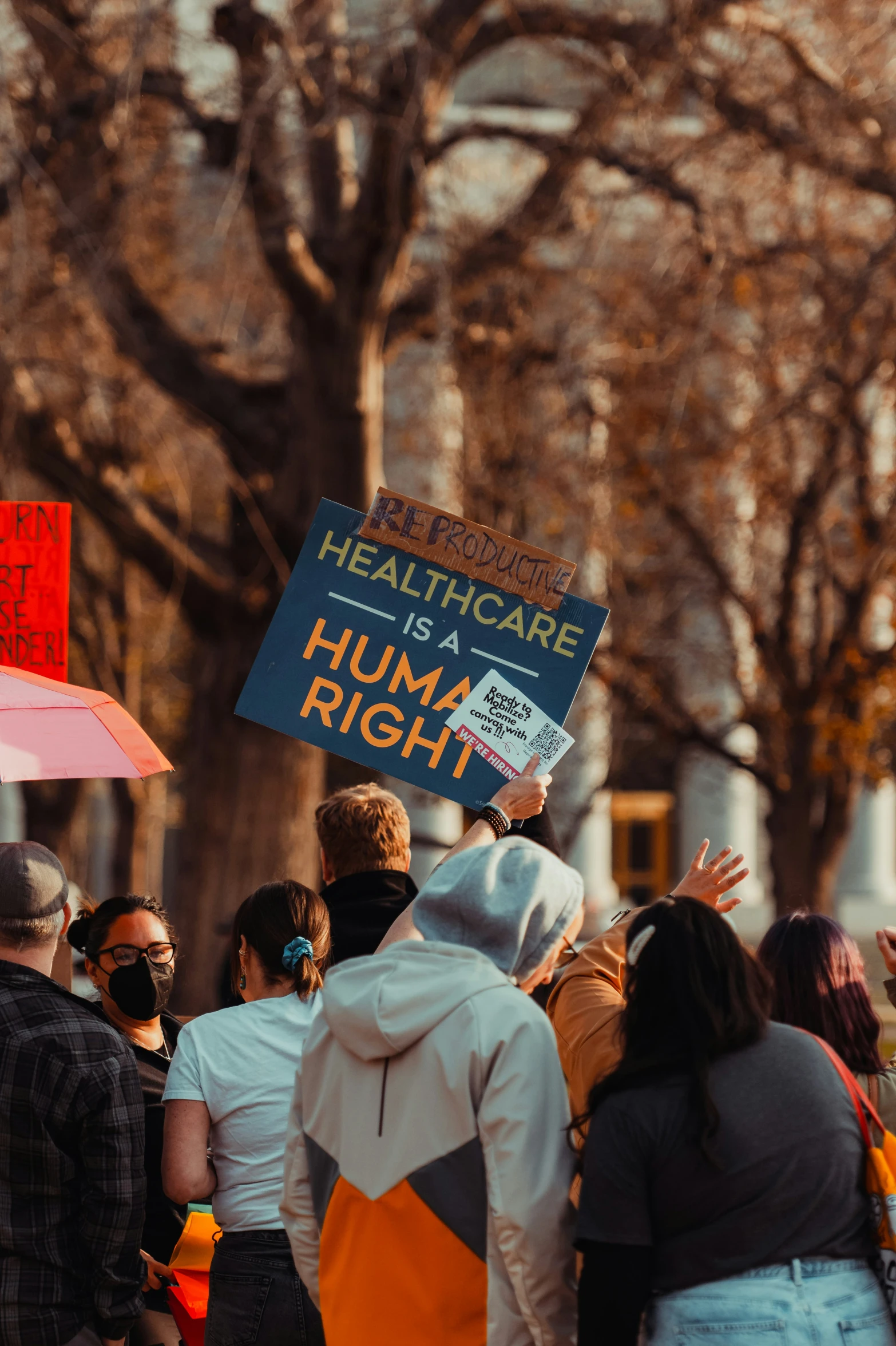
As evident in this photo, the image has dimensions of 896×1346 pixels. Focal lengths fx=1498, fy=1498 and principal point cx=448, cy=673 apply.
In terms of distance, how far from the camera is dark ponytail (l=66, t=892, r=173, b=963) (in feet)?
10.8

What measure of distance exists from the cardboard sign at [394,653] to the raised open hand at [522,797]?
319 millimetres

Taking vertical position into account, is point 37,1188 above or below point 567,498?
below

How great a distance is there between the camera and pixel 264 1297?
2.85 metres

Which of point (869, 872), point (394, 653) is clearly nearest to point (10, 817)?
point (869, 872)

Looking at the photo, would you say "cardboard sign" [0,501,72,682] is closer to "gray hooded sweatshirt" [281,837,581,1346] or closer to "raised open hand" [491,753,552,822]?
"raised open hand" [491,753,552,822]

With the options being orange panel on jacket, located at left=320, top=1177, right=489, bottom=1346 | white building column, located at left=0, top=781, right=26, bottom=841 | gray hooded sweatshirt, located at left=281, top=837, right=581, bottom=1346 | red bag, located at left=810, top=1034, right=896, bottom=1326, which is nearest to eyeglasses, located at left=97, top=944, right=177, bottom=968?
gray hooded sweatshirt, located at left=281, top=837, right=581, bottom=1346

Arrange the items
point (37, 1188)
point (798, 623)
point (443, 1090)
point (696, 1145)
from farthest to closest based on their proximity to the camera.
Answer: point (798, 623)
point (37, 1188)
point (443, 1090)
point (696, 1145)

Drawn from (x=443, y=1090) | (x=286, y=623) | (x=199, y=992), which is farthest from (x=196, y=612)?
(x=443, y=1090)

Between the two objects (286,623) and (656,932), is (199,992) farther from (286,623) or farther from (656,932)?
(656,932)

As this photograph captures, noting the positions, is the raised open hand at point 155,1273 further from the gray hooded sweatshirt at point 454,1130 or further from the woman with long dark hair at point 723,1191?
the woman with long dark hair at point 723,1191

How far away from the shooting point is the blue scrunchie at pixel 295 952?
289 centimetres

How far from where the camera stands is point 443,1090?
Answer: 2299 mm

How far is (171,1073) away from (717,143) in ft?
26.5

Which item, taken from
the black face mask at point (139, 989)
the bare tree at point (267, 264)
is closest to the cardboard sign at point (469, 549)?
the black face mask at point (139, 989)
